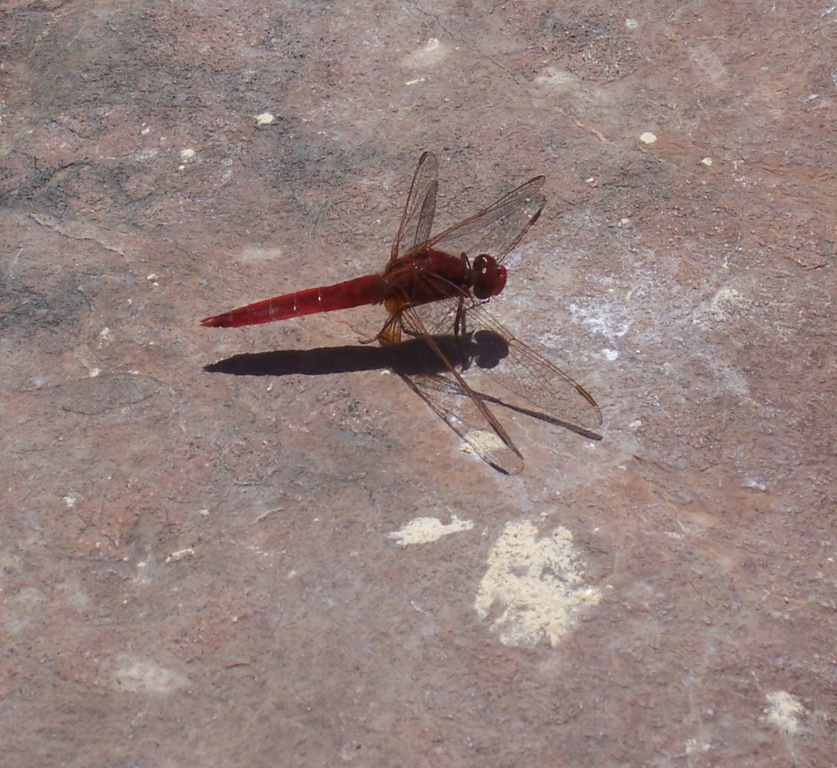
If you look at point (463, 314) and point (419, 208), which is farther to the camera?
point (419, 208)

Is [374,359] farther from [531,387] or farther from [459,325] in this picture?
[531,387]

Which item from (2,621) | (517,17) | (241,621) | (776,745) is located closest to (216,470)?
(241,621)

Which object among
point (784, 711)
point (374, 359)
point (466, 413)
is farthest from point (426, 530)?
point (784, 711)

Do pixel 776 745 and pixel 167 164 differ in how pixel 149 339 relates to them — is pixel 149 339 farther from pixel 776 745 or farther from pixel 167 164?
pixel 776 745

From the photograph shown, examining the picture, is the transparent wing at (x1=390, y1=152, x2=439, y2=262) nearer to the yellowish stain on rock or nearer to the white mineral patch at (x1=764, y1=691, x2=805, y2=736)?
the yellowish stain on rock

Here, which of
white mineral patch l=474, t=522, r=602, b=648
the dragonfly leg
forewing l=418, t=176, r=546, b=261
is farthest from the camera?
forewing l=418, t=176, r=546, b=261

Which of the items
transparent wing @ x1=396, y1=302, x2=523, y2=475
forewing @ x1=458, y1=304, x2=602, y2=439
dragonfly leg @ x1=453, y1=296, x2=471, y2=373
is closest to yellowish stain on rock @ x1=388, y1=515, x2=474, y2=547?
transparent wing @ x1=396, y1=302, x2=523, y2=475
